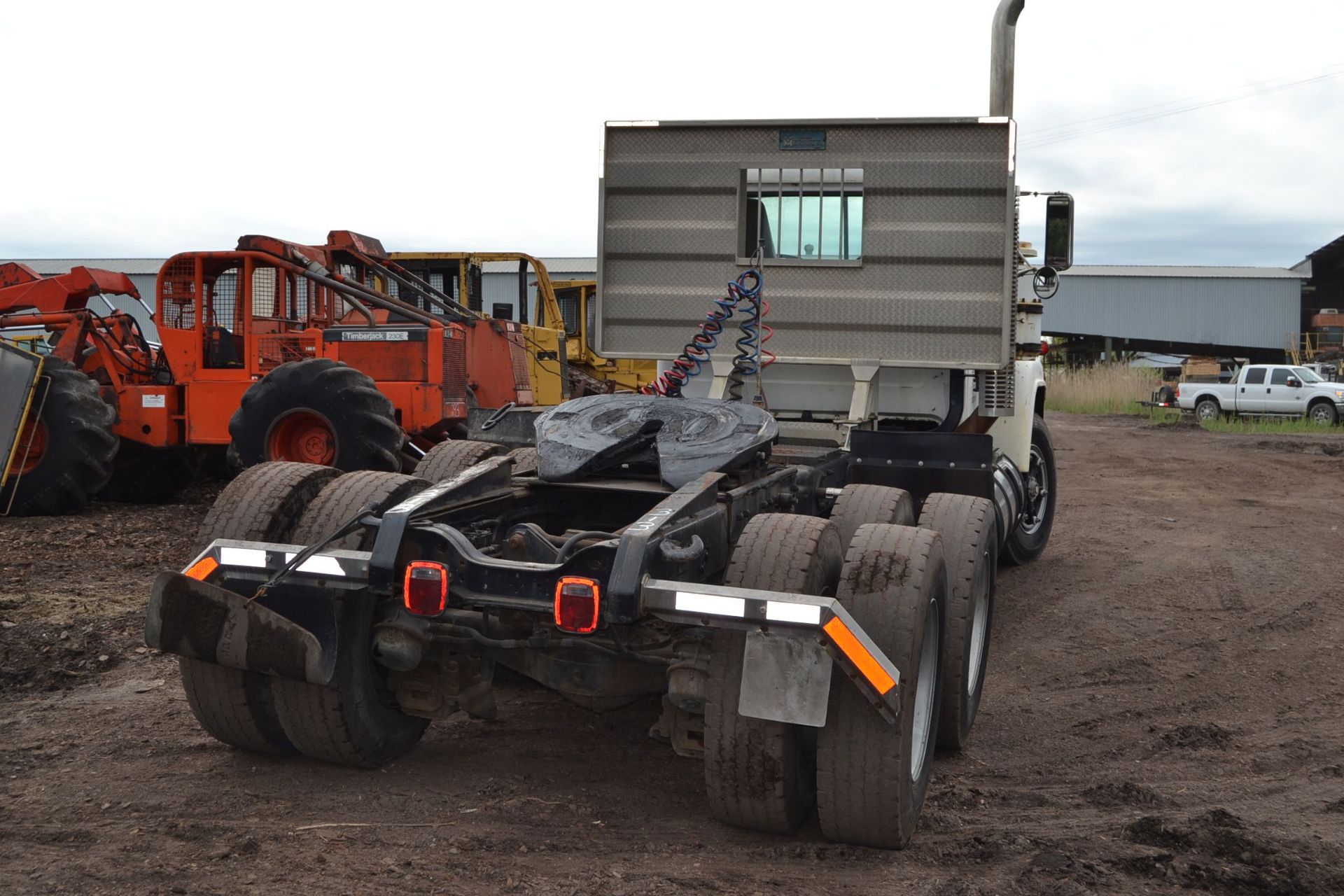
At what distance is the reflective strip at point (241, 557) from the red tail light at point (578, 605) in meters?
1.13

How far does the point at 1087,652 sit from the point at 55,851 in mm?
5372

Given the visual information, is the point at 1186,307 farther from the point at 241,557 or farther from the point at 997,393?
Answer: the point at 241,557

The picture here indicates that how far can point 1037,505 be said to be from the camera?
1013 cm

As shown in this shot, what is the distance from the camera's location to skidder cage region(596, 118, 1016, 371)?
24.6 ft

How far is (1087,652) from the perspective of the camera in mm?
7102

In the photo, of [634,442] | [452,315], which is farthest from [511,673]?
[452,315]

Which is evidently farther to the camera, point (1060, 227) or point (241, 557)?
point (1060, 227)

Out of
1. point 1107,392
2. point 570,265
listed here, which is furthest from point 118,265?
point 1107,392

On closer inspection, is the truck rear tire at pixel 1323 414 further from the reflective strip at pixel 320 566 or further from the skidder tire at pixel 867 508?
the reflective strip at pixel 320 566

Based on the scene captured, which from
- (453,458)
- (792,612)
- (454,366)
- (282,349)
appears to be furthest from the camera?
(282,349)

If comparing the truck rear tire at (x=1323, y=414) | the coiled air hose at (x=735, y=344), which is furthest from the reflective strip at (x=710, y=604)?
the truck rear tire at (x=1323, y=414)

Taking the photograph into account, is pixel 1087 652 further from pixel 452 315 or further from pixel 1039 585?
pixel 452 315

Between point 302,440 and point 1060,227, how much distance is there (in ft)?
A: 21.1

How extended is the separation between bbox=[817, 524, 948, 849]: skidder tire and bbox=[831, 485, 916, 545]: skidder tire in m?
0.86
